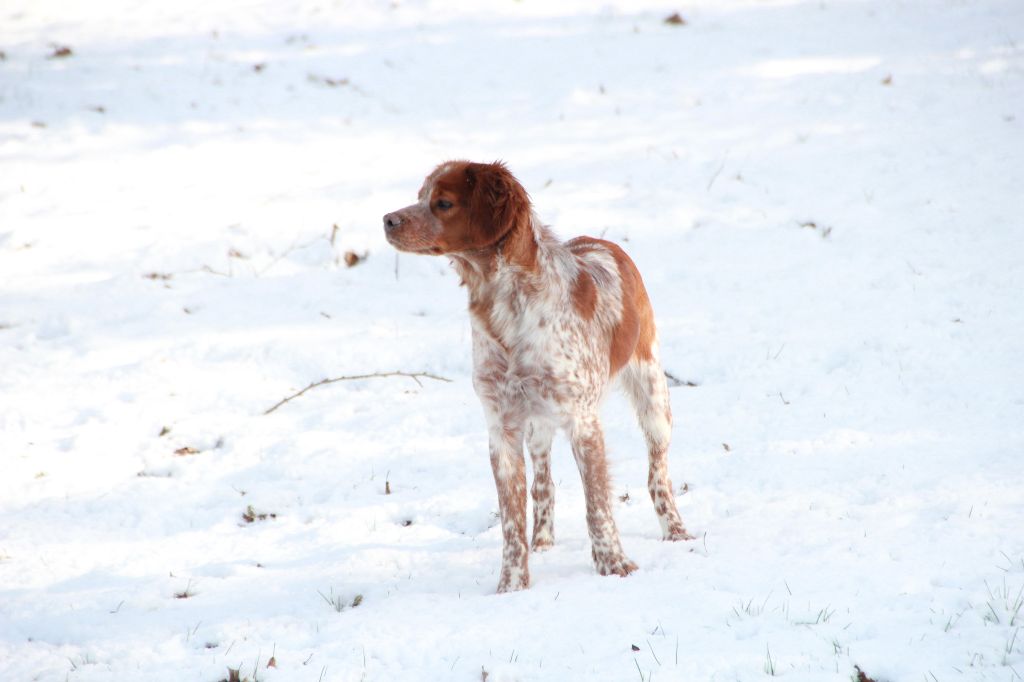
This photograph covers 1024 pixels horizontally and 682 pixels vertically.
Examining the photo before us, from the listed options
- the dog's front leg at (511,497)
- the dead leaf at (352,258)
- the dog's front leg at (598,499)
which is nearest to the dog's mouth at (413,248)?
the dog's front leg at (511,497)

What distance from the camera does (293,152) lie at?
10.9 metres

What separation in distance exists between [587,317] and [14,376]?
466cm

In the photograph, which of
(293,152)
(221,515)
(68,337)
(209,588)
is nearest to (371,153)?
(293,152)

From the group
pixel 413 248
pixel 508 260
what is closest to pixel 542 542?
pixel 508 260

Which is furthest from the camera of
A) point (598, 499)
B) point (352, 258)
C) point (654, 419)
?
point (352, 258)

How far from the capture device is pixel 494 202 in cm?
407

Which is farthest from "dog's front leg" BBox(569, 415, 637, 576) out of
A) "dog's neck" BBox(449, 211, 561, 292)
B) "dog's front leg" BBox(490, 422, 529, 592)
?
"dog's neck" BBox(449, 211, 561, 292)

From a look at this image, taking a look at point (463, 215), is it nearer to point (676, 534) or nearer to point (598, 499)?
point (598, 499)

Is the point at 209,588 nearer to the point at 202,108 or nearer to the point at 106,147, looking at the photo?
the point at 106,147

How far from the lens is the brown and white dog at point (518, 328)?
409 centimetres

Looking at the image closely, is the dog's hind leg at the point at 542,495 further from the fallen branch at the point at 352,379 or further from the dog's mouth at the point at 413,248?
the fallen branch at the point at 352,379

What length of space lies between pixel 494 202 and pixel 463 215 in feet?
0.50

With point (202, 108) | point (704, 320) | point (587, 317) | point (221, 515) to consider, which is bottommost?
point (221, 515)

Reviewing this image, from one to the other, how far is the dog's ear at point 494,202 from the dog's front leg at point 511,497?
922 mm
